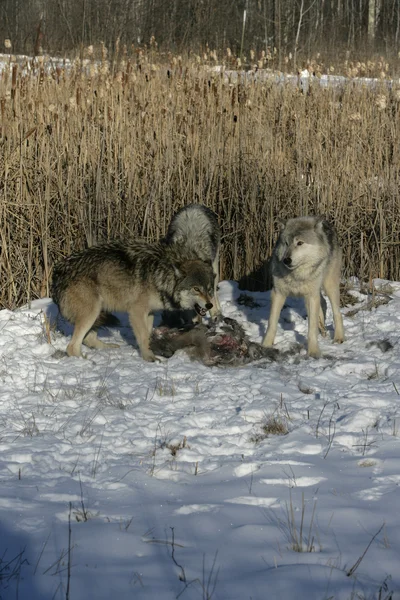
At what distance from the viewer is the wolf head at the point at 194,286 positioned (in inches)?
239

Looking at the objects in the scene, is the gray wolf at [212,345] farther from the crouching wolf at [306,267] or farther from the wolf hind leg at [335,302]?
the wolf hind leg at [335,302]

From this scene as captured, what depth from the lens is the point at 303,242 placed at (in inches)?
244

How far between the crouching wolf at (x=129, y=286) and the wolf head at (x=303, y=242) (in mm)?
703

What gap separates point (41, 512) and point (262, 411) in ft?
6.11

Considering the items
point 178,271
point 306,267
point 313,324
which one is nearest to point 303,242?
point 306,267

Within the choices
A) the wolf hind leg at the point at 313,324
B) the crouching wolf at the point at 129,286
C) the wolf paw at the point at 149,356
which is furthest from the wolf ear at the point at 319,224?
the wolf paw at the point at 149,356

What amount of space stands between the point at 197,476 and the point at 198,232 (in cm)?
388

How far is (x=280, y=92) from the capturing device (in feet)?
32.0

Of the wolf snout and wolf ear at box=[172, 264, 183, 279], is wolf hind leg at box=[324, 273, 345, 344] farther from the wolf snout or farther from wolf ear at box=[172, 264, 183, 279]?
wolf ear at box=[172, 264, 183, 279]

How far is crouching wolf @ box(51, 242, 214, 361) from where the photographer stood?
600cm

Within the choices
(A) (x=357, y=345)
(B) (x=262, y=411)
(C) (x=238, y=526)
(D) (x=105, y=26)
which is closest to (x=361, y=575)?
(C) (x=238, y=526)

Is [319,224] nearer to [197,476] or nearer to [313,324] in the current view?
[313,324]

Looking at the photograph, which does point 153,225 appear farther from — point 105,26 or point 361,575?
point 105,26

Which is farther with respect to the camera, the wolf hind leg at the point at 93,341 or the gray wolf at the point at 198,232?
the gray wolf at the point at 198,232
